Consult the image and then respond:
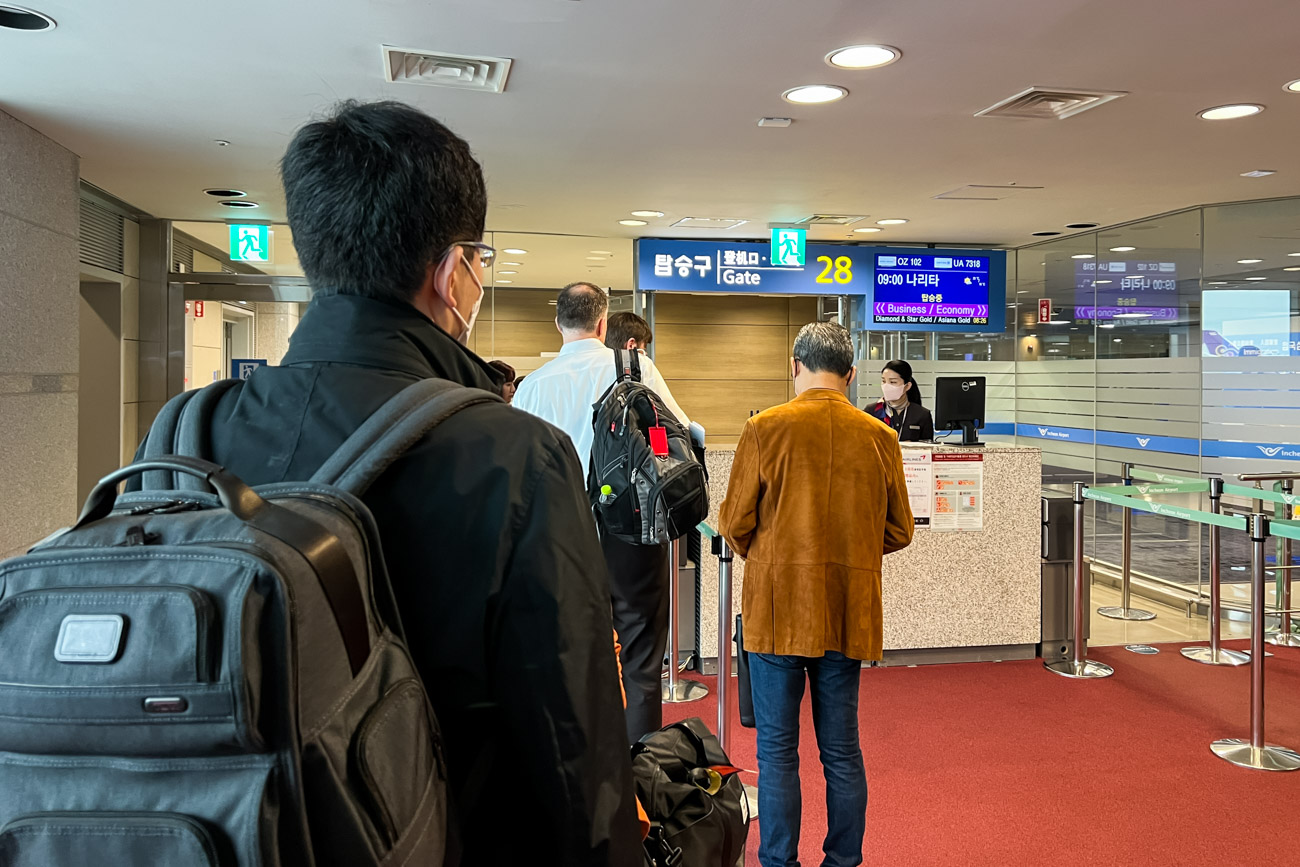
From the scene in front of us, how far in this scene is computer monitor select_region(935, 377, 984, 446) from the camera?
18.0 ft

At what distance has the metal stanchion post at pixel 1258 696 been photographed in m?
3.80

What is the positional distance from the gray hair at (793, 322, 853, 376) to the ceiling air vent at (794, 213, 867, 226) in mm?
5137

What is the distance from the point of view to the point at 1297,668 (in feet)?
17.1

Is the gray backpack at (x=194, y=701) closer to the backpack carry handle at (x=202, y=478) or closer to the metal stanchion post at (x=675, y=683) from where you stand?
the backpack carry handle at (x=202, y=478)

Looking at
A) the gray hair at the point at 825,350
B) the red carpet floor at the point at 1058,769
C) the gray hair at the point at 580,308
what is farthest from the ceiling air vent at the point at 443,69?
the red carpet floor at the point at 1058,769

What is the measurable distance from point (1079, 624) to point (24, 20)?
5405mm

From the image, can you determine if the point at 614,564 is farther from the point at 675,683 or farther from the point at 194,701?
the point at 194,701

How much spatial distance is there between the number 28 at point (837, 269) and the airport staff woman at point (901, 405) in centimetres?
246

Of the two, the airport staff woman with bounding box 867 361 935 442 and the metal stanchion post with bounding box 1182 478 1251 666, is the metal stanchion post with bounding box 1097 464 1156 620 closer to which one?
the metal stanchion post with bounding box 1182 478 1251 666

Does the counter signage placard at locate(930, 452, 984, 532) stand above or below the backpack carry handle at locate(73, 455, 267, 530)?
below

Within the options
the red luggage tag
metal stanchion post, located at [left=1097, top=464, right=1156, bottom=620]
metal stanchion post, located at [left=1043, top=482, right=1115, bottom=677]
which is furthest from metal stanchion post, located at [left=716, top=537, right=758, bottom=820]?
metal stanchion post, located at [left=1097, top=464, right=1156, bottom=620]

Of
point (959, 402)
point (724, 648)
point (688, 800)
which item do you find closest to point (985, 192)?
point (959, 402)

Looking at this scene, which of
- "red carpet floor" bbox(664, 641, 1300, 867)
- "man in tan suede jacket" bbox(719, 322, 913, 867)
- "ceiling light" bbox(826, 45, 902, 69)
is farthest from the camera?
"ceiling light" bbox(826, 45, 902, 69)

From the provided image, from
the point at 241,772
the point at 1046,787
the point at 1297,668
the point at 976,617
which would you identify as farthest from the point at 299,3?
the point at 1297,668
